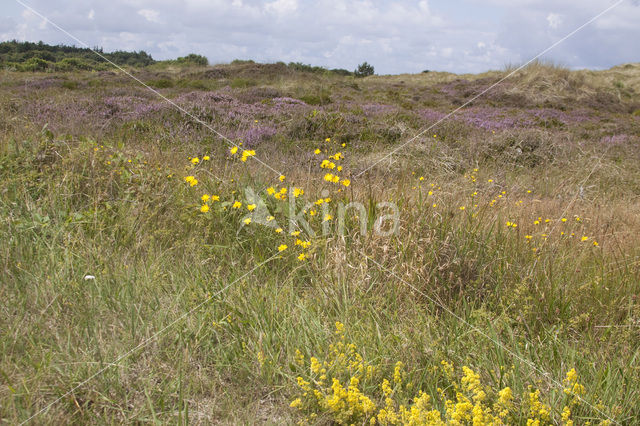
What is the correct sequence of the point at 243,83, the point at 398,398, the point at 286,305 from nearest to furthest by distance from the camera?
the point at 398,398
the point at 286,305
the point at 243,83

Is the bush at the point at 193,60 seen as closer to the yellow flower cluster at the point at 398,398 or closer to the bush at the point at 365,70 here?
the bush at the point at 365,70

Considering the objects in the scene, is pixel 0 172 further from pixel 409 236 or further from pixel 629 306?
pixel 629 306

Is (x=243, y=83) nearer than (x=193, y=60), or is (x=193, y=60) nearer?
(x=243, y=83)

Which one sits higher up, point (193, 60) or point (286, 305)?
point (193, 60)

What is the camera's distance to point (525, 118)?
523 inches

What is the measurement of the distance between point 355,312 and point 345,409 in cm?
71

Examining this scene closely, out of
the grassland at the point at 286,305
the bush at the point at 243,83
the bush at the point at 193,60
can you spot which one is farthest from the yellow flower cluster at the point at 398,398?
the bush at the point at 193,60

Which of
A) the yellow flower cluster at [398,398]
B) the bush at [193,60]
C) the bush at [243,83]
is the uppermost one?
the bush at [193,60]

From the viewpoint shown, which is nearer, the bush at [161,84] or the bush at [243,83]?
the bush at [161,84]

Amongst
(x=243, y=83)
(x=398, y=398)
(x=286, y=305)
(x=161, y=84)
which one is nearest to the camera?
(x=398, y=398)

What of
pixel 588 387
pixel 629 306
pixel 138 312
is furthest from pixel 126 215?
pixel 629 306

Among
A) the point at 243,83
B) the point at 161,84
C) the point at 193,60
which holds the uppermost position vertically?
the point at 193,60

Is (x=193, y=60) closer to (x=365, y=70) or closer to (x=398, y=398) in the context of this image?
(x=365, y=70)

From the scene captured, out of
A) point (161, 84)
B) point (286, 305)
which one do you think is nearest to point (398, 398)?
point (286, 305)
